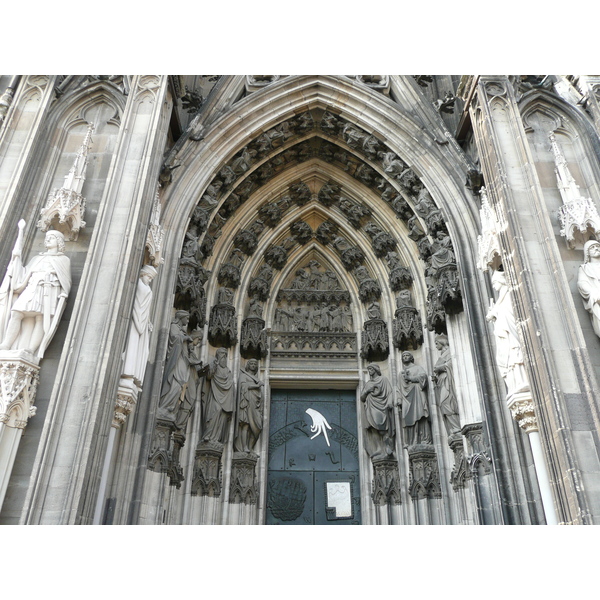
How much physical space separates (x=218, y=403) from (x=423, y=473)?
319cm

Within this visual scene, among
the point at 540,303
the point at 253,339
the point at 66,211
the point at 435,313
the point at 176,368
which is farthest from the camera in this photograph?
the point at 253,339

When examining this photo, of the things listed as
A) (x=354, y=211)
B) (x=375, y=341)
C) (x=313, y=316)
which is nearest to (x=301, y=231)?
(x=354, y=211)

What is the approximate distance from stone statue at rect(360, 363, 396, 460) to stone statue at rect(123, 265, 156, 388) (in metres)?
3.97

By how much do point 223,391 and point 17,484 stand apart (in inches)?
149

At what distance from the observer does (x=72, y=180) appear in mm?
7328

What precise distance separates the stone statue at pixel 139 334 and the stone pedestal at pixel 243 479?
2.74m

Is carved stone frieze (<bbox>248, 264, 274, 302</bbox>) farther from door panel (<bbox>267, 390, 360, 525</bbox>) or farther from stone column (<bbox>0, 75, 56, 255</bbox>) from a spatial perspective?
stone column (<bbox>0, 75, 56, 255</bbox>)

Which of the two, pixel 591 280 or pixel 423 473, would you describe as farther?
pixel 423 473

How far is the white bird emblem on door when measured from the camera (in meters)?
9.75

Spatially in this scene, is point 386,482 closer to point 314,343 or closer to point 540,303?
point 314,343

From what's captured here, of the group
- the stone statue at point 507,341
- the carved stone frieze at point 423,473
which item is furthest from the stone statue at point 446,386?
the stone statue at point 507,341

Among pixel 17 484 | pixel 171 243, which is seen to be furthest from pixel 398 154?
pixel 17 484

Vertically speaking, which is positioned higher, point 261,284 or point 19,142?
point 19,142

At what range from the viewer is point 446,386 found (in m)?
8.52
